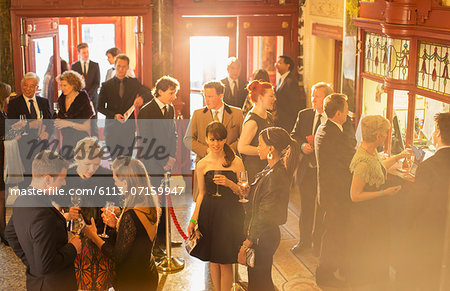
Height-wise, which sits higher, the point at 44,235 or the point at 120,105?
the point at 120,105

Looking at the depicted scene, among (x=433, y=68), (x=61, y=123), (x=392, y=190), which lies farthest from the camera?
(x=61, y=123)

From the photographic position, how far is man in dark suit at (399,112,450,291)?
5.31 m

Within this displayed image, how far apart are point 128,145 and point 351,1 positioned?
3752 millimetres

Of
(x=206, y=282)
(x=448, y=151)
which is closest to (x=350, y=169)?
(x=448, y=151)

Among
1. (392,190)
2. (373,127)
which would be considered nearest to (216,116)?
(373,127)

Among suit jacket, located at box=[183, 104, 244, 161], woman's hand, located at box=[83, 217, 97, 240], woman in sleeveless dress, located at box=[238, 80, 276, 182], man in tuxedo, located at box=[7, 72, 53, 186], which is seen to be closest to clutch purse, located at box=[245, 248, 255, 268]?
woman's hand, located at box=[83, 217, 97, 240]

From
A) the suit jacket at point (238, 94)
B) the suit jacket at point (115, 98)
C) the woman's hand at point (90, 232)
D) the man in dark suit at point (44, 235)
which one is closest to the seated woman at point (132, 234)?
the woman's hand at point (90, 232)

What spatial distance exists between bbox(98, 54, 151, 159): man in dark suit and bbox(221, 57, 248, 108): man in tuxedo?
1303mm

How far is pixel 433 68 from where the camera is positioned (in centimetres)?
639

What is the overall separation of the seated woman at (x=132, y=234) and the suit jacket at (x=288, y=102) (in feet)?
18.0

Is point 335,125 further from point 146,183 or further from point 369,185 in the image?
point 146,183

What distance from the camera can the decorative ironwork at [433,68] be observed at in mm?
6158

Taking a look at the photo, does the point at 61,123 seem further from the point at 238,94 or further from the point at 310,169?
the point at 310,169

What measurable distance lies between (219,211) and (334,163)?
1.36 m
